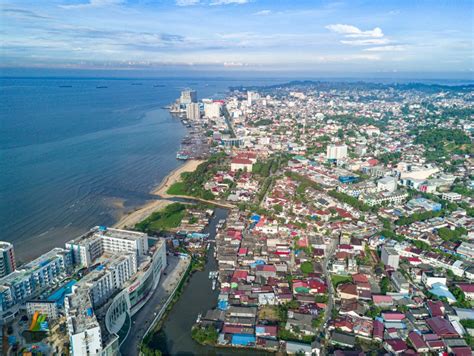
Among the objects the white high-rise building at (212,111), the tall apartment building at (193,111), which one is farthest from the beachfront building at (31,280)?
the white high-rise building at (212,111)

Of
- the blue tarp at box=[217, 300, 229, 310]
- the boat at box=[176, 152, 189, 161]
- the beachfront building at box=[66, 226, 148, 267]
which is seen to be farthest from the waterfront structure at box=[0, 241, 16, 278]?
the boat at box=[176, 152, 189, 161]

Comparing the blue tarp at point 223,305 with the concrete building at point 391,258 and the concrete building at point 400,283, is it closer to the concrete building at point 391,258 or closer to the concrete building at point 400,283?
the concrete building at point 400,283

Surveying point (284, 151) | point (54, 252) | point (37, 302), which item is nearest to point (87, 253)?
point (54, 252)

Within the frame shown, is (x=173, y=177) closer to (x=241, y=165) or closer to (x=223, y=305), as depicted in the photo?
(x=241, y=165)

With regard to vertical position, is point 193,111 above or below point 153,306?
above

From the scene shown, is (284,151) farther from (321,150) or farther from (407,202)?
(407,202)

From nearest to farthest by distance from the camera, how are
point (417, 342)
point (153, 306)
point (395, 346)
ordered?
point (395, 346) < point (417, 342) < point (153, 306)

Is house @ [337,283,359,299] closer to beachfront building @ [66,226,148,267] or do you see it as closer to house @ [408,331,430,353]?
house @ [408,331,430,353]

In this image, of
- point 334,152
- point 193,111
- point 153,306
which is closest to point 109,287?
point 153,306
